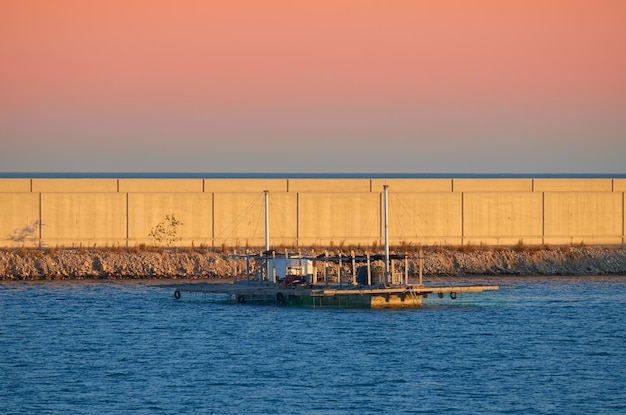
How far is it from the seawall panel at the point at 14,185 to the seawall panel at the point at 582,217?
31.5 meters

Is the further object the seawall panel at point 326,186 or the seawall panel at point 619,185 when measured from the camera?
the seawall panel at point 619,185

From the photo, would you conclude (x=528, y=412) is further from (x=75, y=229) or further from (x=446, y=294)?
(x=75, y=229)

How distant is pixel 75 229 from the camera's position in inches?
3100

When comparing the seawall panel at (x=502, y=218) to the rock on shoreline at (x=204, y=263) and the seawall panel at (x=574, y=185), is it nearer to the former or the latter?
the seawall panel at (x=574, y=185)

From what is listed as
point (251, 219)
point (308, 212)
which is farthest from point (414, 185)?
point (251, 219)

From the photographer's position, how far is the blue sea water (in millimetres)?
36688

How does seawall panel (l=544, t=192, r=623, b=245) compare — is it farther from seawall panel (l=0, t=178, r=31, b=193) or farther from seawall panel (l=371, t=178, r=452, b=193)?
seawall panel (l=0, t=178, r=31, b=193)

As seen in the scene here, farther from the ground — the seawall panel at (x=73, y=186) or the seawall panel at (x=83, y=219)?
the seawall panel at (x=73, y=186)

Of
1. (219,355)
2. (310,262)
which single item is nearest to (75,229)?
(310,262)

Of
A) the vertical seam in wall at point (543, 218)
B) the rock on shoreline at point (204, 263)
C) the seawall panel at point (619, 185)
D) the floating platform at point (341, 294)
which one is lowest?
the floating platform at point (341, 294)

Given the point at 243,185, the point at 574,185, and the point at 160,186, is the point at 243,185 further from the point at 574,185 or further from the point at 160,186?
the point at 574,185

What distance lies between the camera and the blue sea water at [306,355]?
3669cm

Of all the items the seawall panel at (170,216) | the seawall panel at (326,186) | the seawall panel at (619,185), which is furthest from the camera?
the seawall panel at (619,185)

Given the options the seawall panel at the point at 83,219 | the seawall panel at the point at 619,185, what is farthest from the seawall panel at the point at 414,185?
the seawall panel at the point at 83,219
